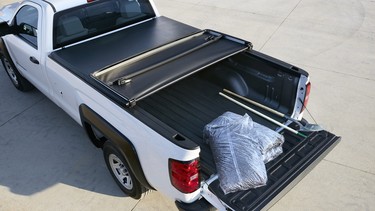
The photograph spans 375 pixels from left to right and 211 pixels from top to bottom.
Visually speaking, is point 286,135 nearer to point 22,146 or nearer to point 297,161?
point 297,161

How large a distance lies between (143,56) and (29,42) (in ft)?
6.09

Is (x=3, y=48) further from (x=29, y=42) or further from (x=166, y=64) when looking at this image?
(x=166, y=64)

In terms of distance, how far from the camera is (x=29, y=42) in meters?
4.50

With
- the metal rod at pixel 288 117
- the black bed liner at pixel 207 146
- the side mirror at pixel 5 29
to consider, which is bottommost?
the black bed liner at pixel 207 146

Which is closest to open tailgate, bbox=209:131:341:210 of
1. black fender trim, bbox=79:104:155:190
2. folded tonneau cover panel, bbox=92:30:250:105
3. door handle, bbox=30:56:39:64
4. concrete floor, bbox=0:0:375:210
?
black fender trim, bbox=79:104:155:190

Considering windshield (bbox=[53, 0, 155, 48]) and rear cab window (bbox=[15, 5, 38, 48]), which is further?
rear cab window (bbox=[15, 5, 38, 48])

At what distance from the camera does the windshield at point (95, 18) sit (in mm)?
4207

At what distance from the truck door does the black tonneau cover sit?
459mm

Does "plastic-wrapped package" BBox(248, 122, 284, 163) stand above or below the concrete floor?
above

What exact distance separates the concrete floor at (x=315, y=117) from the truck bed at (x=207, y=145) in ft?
2.80

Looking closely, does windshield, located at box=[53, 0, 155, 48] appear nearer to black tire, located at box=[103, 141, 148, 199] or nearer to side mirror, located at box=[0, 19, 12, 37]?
side mirror, located at box=[0, 19, 12, 37]

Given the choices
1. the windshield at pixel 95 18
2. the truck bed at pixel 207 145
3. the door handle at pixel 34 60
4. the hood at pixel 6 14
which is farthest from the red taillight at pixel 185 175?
the hood at pixel 6 14

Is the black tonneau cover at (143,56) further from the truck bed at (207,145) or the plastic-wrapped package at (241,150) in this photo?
the plastic-wrapped package at (241,150)

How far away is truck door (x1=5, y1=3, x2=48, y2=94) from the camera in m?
4.27
